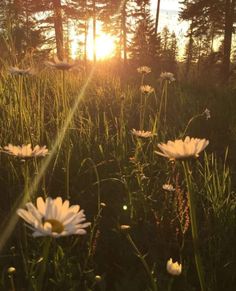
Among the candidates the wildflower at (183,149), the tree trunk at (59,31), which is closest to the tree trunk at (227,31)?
the tree trunk at (59,31)

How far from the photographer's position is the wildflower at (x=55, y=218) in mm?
950

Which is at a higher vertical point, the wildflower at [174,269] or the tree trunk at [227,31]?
the tree trunk at [227,31]

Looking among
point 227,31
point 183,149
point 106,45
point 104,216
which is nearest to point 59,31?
point 104,216

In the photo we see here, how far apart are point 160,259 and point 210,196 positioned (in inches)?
20.8

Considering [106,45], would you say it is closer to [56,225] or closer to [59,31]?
[59,31]

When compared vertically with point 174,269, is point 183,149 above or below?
above

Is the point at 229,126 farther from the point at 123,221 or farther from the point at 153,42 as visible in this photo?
the point at 153,42

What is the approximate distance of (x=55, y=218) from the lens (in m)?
1.07

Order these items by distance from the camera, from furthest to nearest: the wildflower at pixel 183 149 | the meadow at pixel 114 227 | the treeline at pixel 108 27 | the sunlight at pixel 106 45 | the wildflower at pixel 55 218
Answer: the sunlight at pixel 106 45, the treeline at pixel 108 27, the meadow at pixel 114 227, the wildflower at pixel 183 149, the wildflower at pixel 55 218

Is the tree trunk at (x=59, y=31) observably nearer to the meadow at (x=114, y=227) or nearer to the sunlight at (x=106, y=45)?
the meadow at (x=114, y=227)

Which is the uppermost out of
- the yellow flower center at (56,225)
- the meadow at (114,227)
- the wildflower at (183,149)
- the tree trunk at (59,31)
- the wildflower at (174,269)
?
the tree trunk at (59,31)

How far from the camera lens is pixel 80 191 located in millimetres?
2707

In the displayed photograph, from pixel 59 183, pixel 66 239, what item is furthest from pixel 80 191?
pixel 66 239

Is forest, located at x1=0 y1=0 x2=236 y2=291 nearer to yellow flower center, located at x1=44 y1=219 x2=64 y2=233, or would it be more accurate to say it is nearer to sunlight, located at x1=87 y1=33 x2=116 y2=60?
yellow flower center, located at x1=44 y1=219 x2=64 y2=233
